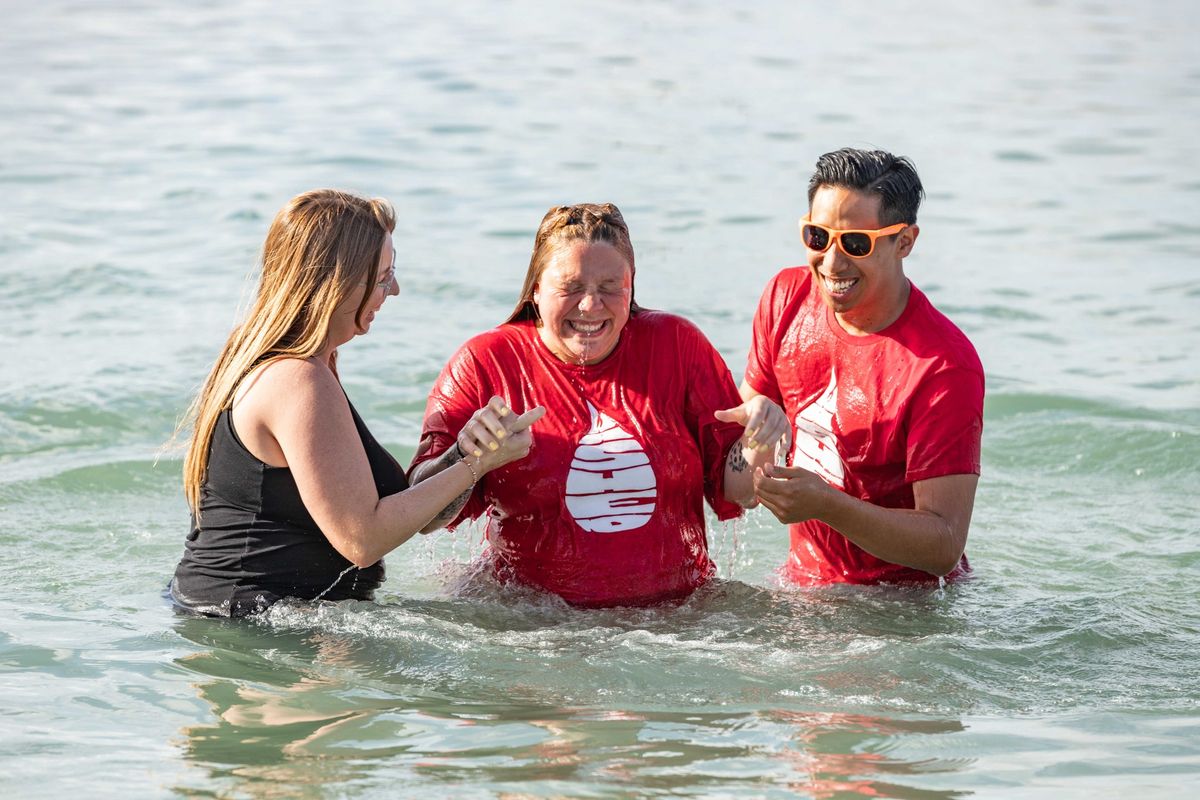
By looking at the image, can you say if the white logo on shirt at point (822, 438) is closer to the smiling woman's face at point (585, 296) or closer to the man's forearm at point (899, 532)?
the man's forearm at point (899, 532)

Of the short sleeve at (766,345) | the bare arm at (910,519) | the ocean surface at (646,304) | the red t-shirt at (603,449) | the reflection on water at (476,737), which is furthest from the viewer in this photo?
the short sleeve at (766,345)

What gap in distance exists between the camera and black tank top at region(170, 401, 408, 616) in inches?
218

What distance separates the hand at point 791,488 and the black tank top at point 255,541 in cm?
129

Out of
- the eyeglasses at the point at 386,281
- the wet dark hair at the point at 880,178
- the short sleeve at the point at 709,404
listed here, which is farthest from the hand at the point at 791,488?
the eyeglasses at the point at 386,281

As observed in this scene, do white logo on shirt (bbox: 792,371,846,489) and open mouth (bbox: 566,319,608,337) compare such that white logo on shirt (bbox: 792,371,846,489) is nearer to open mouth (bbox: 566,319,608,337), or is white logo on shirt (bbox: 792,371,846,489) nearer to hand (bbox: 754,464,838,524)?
hand (bbox: 754,464,838,524)

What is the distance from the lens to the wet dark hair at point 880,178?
5809mm

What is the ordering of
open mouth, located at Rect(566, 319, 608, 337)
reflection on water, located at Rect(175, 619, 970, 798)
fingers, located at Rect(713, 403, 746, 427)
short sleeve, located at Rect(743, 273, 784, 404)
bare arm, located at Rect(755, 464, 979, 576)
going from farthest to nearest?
short sleeve, located at Rect(743, 273, 784, 404) → open mouth, located at Rect(566, 319, 608, 337) → bare arm, located at Rect(755, 464, 979, 576) → fingers, located at Rect(713, 403, 746, 427) → reflection on water, located at Rect(175, 619, 970, 798)

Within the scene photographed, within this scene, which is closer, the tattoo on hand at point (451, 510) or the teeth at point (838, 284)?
the tattoo on hand at point (451, 510)

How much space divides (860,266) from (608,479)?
1205 millimetres

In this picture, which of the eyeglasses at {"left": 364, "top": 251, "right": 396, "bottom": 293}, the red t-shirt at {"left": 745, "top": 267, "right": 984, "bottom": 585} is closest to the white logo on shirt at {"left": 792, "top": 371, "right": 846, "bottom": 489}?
the red t-shirt at {"left": 745, "top": 267, "right": 984, "bottom": 585}

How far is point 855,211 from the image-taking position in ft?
19.0

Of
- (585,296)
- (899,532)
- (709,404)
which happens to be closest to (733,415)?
(709,404)

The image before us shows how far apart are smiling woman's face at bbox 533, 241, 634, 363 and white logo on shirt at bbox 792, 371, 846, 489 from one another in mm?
898

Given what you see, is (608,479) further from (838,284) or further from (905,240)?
(905,240)
